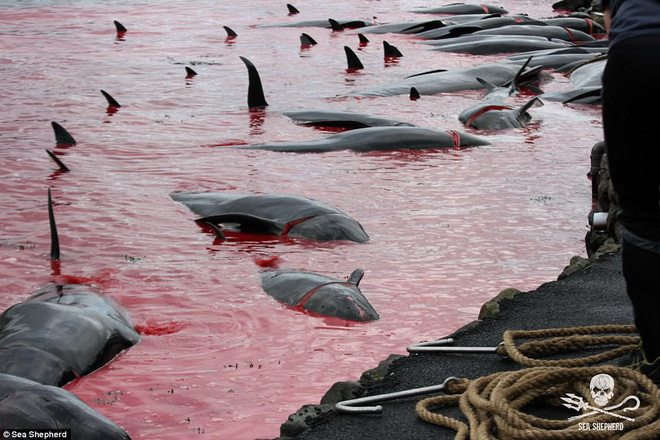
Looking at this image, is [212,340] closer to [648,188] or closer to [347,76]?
[648,188]

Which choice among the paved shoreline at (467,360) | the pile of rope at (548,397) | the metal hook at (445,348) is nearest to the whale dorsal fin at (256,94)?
the paved shoreline at (467,360)

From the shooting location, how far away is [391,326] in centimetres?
684

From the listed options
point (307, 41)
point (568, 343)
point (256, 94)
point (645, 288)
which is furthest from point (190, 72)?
point (645, 288)

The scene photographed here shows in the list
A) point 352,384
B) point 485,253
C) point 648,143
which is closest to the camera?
point 648,143

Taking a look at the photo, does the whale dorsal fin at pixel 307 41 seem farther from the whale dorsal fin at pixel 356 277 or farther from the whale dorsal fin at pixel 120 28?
the whale dorsal fin at pixel 356 277

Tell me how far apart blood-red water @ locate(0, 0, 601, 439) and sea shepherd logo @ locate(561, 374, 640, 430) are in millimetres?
1754

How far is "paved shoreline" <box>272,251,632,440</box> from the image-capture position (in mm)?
4402

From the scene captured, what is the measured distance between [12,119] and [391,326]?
395 inches

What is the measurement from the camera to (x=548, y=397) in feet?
14.1

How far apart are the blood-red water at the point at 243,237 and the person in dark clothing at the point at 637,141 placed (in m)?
2.22

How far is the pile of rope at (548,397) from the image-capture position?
383 centimetres

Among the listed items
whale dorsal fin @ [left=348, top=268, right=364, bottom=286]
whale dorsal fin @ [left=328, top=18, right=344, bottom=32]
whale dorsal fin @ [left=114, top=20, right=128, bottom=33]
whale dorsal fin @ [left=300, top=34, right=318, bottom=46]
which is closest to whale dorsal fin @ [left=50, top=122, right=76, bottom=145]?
whale dorsal fin @ [left=348, top=268, right=364, bottom=286]

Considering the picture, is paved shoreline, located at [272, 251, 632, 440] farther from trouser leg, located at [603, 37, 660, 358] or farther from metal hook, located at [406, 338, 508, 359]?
trouser leg, located at [603, 37, 660, 358]

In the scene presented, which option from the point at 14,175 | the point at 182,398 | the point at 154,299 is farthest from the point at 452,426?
the point at 14,175
